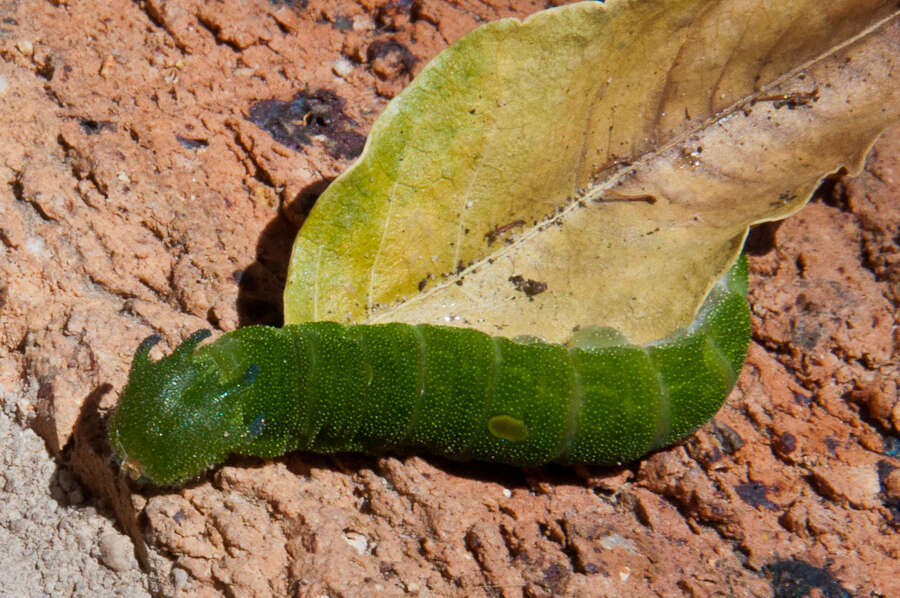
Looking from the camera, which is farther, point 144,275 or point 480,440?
point 144,275

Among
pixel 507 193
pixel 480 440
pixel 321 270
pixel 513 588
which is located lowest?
pixel 513 588

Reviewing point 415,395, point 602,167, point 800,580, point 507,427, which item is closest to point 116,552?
point 415,395

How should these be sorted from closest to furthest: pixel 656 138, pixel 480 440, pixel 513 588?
pixel 513 588, pixel 480 440, pixel 656 138

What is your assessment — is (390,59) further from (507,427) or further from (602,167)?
(507,427)

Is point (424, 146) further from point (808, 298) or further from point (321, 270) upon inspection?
point (808, 298)

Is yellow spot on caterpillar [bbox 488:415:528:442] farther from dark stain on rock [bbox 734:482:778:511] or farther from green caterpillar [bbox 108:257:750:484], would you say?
dark stain on rock [bbox 734:482:778:511]

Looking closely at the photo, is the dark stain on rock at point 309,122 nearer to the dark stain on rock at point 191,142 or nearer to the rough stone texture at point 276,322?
the rough stone texture at point 276,322

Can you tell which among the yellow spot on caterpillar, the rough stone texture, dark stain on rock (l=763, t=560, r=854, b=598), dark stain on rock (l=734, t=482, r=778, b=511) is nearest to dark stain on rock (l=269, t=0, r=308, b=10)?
the rough stone texture

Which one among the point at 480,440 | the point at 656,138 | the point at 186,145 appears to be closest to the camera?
the point at 480,440

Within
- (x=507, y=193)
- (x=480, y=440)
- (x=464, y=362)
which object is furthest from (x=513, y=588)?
(x=507, y=193)
